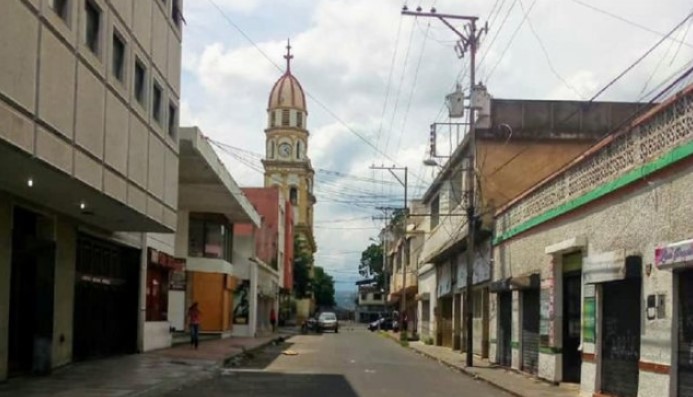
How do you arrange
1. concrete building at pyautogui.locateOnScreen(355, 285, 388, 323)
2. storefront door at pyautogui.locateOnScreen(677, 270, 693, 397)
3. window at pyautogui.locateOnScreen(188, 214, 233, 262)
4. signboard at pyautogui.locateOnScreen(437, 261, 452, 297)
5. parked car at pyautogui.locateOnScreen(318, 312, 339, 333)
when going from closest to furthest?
storefront door at pyautogui.locateOnScreen(677, 270, 693, 397), window at pyautogui.locateOnScreen(188, 214, 233, 262), signboard at pyautogui.locateOnScreen(437, 261, 452, 297), parked car at pyautogui.locateOnScreen(318, 312, 339, 333), concrete building at pyautogui.locateOnScreen(355, 285, 388, 323)

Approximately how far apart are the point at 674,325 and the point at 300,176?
9619 centimetres

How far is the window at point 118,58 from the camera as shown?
1916cm

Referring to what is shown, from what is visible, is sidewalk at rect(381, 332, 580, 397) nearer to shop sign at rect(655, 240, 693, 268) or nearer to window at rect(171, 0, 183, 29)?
shop sign at rect(655, 240, 693, 268)

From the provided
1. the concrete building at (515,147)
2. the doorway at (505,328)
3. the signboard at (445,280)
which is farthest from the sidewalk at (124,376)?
the signboard at (445,280)

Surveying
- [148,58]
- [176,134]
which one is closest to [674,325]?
[148,58]

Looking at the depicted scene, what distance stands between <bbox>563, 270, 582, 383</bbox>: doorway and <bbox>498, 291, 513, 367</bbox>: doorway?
5436mm

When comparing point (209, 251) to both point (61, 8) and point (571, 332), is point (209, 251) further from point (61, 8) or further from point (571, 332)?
point (61, 8)

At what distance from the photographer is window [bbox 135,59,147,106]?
21375 mm

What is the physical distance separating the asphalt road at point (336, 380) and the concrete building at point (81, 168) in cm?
377

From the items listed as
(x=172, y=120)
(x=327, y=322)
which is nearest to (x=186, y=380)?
(x=172, y=120)

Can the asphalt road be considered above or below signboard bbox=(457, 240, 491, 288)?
below

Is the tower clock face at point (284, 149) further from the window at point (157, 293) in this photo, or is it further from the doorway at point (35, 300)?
the doorway at point (35, 300)

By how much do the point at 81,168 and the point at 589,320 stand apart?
1023cm

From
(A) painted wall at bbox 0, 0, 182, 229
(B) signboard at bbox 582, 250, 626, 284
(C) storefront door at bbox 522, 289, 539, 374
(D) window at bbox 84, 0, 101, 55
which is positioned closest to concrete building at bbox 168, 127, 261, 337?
(A) painted wall at bbox 0, 0, 182, 229
